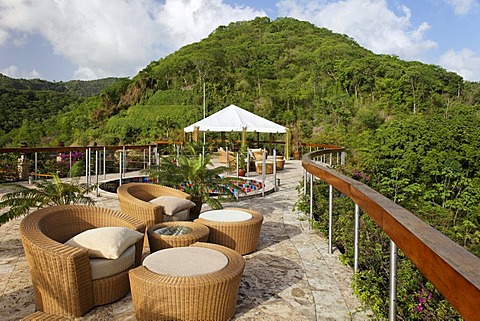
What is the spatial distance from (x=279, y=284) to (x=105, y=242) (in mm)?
1449

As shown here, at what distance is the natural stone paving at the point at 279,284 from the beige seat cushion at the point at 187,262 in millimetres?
364

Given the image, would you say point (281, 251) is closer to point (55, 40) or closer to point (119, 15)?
point (119, 15)

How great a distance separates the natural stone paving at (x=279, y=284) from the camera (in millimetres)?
2703

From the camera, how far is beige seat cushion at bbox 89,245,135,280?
2.72 meters

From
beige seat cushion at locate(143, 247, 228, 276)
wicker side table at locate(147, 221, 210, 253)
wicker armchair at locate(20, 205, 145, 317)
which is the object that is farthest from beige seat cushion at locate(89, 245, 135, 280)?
wicker side table at locate(147, 221, 210, 253)

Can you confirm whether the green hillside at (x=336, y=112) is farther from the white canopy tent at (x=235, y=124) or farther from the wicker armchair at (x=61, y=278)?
the white canopy tent at (x=235, y=124)

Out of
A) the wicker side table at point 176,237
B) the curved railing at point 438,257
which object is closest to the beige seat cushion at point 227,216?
the wicker side table at point 176,237

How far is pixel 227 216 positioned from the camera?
427 centimetres

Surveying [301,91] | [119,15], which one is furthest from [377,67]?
[119,15]

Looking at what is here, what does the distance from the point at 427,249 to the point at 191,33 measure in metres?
73.0

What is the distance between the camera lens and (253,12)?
74188mm

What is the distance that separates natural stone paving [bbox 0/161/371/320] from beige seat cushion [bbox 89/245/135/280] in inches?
9.4

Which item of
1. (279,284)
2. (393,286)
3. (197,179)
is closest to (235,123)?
(197,179)

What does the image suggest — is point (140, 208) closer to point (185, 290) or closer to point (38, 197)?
point (38, 197)
